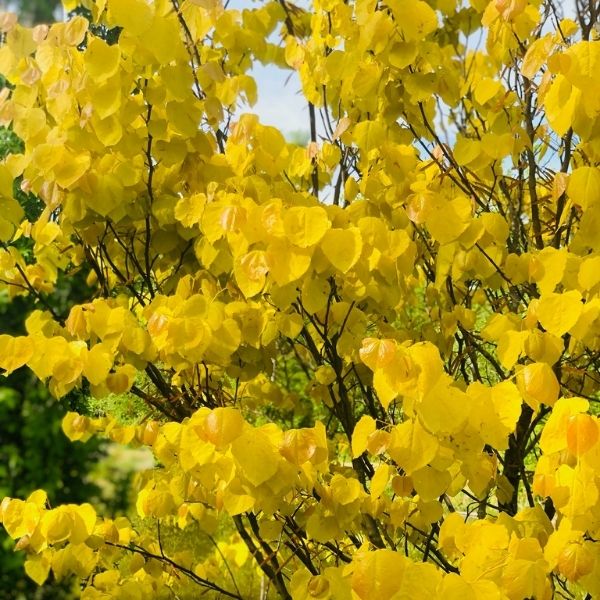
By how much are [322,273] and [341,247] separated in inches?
6.2

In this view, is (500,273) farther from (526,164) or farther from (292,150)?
(292,150)

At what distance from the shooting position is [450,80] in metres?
2.02

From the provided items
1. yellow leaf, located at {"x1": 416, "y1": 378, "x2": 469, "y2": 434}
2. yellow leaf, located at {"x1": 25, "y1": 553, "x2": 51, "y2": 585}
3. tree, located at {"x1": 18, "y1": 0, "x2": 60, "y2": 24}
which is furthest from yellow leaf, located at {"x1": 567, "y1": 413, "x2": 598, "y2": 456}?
tree, located at {"x1": 18, "y1": 0, "x2": 60, "y2": 24}

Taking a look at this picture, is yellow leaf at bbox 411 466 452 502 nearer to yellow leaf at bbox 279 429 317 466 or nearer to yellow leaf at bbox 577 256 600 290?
yellow leaf at bbox 279 429 317 466

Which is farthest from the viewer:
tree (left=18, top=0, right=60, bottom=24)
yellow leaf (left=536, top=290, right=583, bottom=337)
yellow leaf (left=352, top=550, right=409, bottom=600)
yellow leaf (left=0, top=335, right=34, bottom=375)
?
tree (left=18, top=0, right=60, bottom=24)

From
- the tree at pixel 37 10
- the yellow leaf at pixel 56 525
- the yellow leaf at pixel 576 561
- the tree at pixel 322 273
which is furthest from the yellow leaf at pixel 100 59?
the tree at pixel 37 10

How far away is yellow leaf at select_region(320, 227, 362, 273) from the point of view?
1.45 metres

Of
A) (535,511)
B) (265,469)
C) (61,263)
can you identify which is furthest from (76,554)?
(535,511)

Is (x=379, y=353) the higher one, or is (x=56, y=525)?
(x=379, y=353)

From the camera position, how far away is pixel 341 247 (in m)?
1.46

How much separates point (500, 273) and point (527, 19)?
0.63 meters

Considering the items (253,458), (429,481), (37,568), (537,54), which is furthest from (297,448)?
(37,568)

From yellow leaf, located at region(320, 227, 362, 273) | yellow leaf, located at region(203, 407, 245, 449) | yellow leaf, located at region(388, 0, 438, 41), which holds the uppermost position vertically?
yellow leaf, located at region(388, 0, 438, 41)

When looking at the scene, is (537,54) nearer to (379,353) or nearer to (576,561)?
(379,353)
